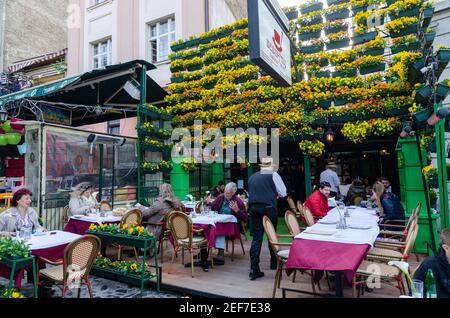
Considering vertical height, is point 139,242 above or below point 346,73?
below

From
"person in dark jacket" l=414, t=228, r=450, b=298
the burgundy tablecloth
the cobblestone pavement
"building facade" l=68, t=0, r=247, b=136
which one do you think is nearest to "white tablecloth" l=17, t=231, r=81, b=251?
the cobblestone pavement

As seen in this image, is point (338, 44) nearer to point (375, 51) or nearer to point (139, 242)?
point (375, 51)

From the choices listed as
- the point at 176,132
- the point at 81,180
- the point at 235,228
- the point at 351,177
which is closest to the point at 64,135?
the point at 81,180

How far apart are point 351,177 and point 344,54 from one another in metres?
5.11

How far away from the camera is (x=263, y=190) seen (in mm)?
4945

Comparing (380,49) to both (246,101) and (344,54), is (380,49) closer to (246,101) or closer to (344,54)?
(344,54)

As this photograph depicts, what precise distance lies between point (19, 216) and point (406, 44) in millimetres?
9126

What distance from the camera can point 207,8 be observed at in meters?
11.6

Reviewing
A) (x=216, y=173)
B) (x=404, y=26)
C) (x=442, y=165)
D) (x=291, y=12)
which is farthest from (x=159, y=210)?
(x=404, y=26)

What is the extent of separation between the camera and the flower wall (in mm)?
7703

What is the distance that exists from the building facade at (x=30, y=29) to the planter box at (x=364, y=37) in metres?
18.0

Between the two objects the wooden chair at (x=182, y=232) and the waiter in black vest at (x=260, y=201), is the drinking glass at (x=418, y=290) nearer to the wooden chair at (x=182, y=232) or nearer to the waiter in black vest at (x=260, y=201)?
the waiter in black vest at (x=260, y=201)

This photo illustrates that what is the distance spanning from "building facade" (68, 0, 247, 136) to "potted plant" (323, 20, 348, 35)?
15.6 feet

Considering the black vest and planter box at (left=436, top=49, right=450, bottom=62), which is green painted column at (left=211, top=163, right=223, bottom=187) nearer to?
the black vest
